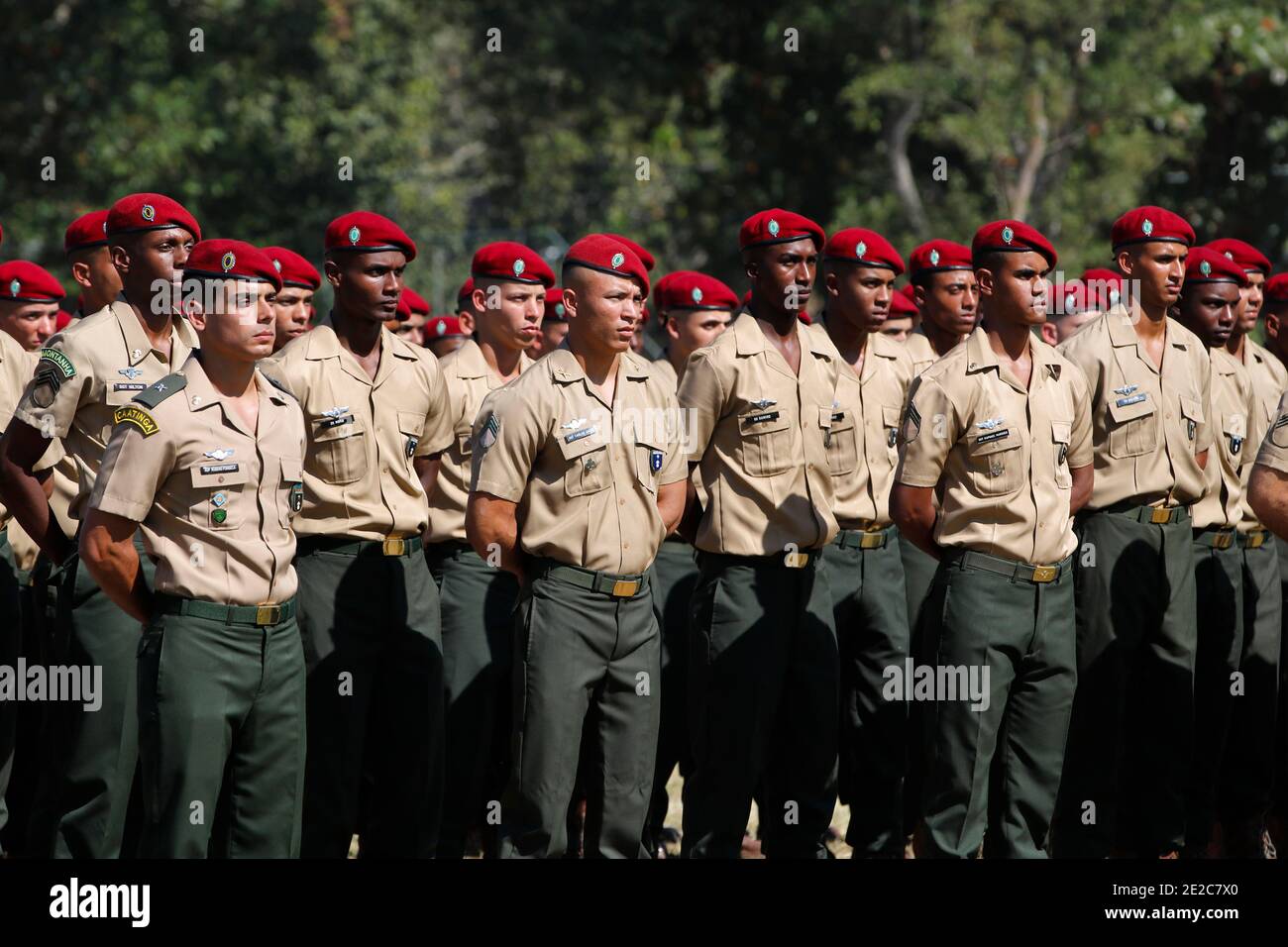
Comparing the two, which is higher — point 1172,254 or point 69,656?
point 1172,254

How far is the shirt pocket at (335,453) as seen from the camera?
21.4 feet

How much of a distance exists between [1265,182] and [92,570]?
13435 millimetres

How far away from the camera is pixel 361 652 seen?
6.55 m

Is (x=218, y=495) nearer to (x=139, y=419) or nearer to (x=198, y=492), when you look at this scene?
(x=198, y=492)

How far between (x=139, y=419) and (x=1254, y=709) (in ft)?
15.7

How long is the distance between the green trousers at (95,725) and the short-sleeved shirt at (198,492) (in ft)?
3.78

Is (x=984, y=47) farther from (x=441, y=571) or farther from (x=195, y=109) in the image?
(x=441, y=571)

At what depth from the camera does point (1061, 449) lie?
658 centimetres

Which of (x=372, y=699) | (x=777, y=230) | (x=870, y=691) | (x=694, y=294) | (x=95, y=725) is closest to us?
(x=95, y=725)

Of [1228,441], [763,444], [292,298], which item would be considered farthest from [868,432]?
[292,298]

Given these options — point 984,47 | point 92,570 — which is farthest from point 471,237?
point 92,570

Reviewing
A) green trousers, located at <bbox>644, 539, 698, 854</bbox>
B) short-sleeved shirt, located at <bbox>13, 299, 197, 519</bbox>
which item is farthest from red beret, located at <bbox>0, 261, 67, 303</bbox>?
green trousers, located at <bbox>644, 539, 698, 854</bbox>
